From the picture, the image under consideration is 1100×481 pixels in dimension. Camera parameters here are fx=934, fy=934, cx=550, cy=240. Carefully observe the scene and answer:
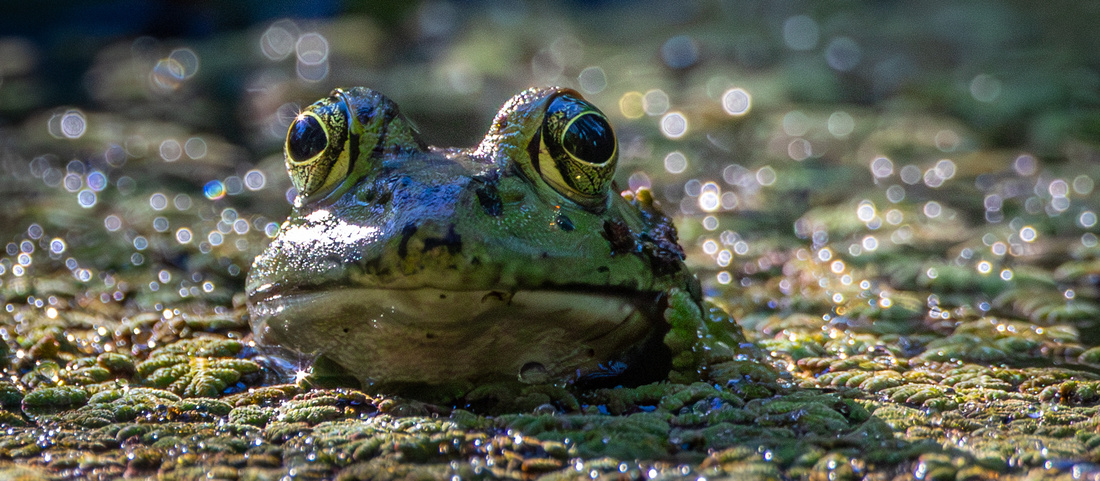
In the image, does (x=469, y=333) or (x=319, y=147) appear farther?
(x=319, y=147)

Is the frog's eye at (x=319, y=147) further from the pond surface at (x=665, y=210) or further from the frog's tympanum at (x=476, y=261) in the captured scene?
the pond surface at (x=665, y=210)

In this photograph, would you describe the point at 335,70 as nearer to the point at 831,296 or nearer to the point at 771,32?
the point at 771,32

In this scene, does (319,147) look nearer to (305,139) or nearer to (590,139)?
(305,139)

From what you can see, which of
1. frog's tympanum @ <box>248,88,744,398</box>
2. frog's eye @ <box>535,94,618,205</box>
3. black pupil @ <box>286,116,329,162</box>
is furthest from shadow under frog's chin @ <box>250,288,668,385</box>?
black pupil @ <box>286,116,329,162</box>

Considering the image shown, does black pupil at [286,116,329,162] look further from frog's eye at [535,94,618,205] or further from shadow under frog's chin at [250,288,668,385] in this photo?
frog's eye at [535,94,618,205]

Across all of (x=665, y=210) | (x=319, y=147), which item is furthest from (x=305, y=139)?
(x=665, y=210)

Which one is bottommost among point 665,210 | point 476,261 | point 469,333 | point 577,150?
point 469,333

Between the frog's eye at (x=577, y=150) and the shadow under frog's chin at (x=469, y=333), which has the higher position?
the frog's eye at (x=577, y=150)

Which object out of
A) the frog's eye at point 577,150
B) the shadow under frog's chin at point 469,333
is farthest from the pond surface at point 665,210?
the frog's eye at point 577,150
